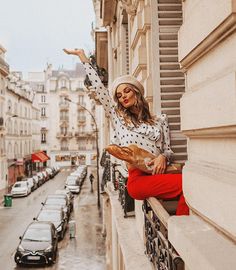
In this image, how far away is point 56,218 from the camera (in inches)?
706

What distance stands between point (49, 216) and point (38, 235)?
11.2 ft

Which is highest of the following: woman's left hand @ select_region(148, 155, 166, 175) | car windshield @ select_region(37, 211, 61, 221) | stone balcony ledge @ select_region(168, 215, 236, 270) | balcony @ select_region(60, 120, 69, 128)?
balcony @ select_region(60, 120, 69, 128)

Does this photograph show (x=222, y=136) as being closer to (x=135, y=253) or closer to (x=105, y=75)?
(x=135, y=253)

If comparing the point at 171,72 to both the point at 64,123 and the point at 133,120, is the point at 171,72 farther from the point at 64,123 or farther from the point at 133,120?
the point at 64,123

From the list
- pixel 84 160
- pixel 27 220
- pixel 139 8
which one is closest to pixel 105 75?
pixel 27 220

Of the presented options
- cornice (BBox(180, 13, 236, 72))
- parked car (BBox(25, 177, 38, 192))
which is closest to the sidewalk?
parked car (BBox(25, 177, 38, 192))

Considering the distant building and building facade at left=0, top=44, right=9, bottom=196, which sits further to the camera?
the distant building

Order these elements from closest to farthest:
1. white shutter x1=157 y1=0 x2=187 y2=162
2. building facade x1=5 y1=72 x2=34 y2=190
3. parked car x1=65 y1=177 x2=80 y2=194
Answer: white shutter x1=157 y1=0 x2=187 y2=162 → parked car x1=65 y1=177 x2=80 y2=194 → building facade x1=5 y1=72 x2=34 y2=190

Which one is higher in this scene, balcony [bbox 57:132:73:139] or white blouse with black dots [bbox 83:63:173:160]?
balcony [bbox 57:132:73:139]

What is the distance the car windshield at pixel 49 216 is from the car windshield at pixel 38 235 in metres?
2.80

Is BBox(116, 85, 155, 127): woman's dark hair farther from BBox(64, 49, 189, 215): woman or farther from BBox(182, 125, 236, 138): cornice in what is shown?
BBox(182, 125, 236, 138): cornice

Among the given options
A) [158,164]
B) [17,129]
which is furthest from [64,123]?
[158,164]

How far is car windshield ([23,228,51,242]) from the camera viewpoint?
14.4 meters

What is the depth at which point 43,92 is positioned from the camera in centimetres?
6303
